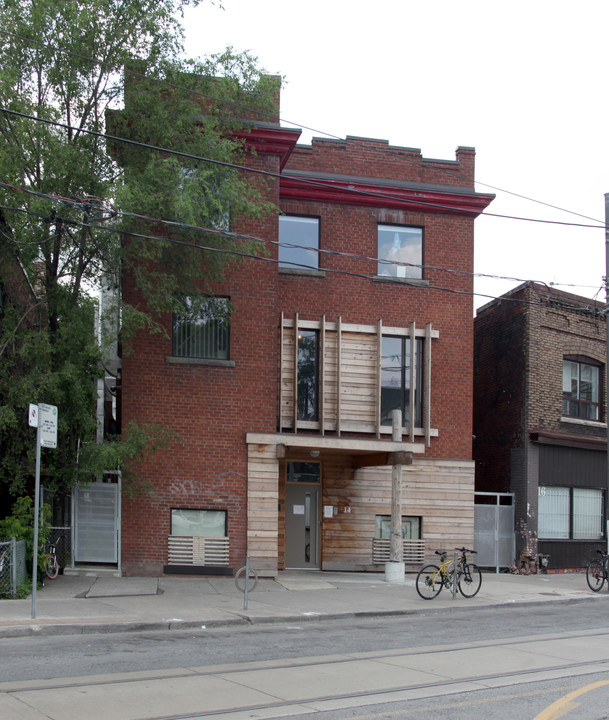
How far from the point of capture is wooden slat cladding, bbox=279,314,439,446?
815 inches

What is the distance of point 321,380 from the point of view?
20.8 metres

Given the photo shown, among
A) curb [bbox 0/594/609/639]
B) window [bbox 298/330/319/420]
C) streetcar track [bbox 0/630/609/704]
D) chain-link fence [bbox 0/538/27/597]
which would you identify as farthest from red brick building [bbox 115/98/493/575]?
streetcar track [bbox 0/630/609/704]

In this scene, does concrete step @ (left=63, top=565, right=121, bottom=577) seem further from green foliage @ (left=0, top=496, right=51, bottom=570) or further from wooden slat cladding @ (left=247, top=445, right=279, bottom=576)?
wooden slat cladding @ (left=247, top=445, right=279, bottom=576)

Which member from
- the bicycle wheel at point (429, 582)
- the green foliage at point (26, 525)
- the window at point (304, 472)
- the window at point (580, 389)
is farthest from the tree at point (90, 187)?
the window at point (580, 389)

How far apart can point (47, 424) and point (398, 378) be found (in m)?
10.8

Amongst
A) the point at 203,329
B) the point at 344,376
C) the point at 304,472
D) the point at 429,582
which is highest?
the point at 203,329

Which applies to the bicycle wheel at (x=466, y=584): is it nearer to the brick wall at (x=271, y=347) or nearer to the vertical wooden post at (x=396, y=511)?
the vertical wooden post at (x=396, y=511)

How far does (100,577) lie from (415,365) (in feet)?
30.5

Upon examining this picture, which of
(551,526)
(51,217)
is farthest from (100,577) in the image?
(551,526)

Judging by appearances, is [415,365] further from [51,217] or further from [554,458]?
[51,217]

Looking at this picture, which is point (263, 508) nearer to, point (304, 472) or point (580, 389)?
point (304, 472)

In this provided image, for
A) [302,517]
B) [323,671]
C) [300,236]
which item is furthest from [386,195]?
[323,671]

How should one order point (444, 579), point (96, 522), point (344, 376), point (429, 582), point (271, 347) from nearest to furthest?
point (429, 582), point (444, 579), point (96, 522), point (271, 347), point (344, 376)

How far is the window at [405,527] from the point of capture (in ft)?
70.1
